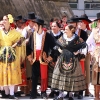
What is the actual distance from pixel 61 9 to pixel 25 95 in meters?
15.0

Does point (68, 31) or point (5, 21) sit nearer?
point (68, 31)

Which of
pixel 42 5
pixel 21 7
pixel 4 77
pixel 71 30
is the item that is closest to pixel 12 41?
pixel 4 77

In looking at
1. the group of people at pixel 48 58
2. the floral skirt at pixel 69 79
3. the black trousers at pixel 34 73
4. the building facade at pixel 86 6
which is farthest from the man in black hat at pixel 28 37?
the building facade at pixel 86 6

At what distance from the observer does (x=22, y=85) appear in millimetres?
8906

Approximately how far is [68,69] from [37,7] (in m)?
12.9

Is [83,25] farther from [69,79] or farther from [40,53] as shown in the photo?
[69,79]

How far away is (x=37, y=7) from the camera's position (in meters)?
20.7

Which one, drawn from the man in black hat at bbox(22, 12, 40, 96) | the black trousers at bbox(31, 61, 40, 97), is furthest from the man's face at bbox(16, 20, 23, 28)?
the black trousers at bbox(31, 61, 40, 97)

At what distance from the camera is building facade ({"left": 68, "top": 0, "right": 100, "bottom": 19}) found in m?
38.8

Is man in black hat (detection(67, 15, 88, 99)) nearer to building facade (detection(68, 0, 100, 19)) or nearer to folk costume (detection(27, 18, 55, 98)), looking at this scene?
folk costume (detection(27, 18, 55, 98))

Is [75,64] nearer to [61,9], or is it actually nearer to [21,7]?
[21,7]

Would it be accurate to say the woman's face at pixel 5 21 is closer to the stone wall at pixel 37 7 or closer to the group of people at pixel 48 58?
the group of people at pixel 48 58

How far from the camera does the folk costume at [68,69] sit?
8062mm

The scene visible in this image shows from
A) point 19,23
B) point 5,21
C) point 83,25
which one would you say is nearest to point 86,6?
point 19,23
